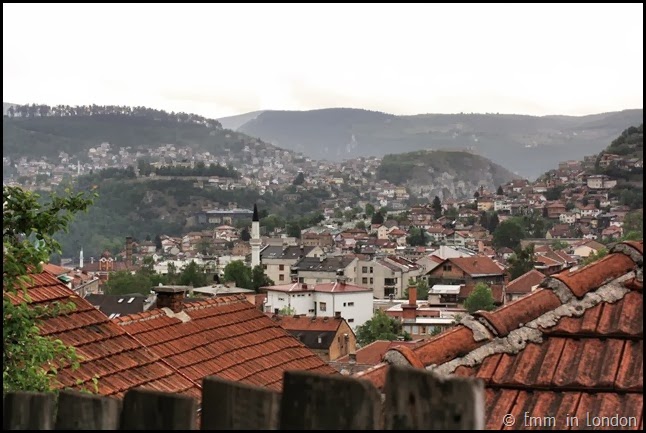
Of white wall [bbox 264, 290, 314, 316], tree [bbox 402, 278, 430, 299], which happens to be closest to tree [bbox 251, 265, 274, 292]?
tree [bbox 402, 278, 430, 299]

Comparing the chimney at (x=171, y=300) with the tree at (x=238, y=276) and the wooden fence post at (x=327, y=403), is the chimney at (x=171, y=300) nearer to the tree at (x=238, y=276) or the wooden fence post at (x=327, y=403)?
the wooden fence post at (x=327, y=403)

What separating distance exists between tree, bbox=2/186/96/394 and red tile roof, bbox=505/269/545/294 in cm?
4878

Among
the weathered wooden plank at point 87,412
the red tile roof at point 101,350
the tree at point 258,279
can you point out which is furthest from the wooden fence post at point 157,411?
the tree at point 258,279

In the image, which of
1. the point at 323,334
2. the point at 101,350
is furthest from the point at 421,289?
the point at 101,350

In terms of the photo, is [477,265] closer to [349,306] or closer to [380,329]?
[349,306]

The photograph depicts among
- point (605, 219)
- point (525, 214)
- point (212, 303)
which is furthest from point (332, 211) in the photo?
point (212, 303)

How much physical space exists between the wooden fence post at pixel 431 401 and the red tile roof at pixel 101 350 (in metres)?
4.69

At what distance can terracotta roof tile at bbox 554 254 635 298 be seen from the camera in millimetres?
4203

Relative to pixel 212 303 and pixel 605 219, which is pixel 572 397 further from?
pixel 605 219

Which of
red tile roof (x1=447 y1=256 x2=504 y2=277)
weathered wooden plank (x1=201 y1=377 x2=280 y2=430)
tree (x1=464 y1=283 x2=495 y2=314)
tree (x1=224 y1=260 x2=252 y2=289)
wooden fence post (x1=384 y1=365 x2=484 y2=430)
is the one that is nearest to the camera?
wooden fence post (x1=384 y1=365 x2=484 y2=430)

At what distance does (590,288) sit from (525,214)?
429ft

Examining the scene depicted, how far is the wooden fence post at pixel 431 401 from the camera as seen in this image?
1.85 meters

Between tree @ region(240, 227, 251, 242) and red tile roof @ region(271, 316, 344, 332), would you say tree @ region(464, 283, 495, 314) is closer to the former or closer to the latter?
red tile roof @ region(271, 316, 344, 332)

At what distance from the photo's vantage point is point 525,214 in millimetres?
132500
